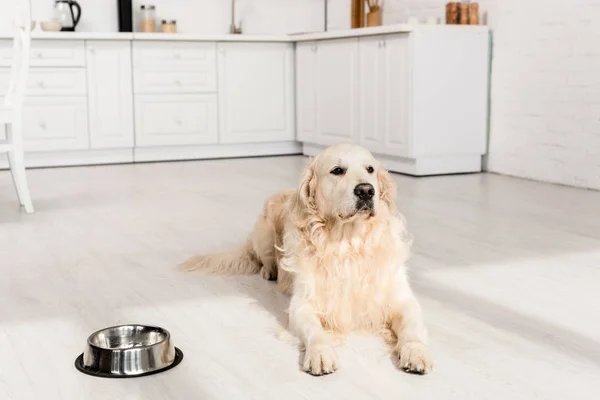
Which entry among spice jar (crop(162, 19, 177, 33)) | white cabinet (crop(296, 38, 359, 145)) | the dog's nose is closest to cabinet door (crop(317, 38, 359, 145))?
white cabinet (crop(296, 38, 359, 145))

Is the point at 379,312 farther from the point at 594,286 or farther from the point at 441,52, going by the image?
the point at 441,52

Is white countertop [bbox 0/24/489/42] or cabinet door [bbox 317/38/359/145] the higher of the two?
white countertop [bbox 0/24/489/42]

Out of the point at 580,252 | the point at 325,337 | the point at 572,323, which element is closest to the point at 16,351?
the point at 325,337

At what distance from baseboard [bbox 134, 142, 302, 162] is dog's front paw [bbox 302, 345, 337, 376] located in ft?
15.4

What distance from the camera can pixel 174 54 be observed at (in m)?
6.25

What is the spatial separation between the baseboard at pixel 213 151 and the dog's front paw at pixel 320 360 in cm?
469

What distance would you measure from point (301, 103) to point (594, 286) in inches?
169

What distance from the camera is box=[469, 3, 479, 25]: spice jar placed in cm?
534

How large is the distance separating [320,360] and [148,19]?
199 inches

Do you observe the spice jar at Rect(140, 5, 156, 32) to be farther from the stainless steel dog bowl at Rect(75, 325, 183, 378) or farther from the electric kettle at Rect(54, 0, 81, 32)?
the stainless steel dog bowl at Rect(75, 325, 183, 378)

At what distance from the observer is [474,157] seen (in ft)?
18.1

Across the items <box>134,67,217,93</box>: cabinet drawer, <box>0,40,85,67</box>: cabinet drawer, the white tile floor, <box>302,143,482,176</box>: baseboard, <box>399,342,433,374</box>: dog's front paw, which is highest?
<box>0,40,85,67</box>: cabinet drawer

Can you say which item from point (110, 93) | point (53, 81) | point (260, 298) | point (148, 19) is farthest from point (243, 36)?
point (260, 298)

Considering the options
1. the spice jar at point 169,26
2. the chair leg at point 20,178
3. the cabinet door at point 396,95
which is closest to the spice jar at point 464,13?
the cabinet door at point 396,95
